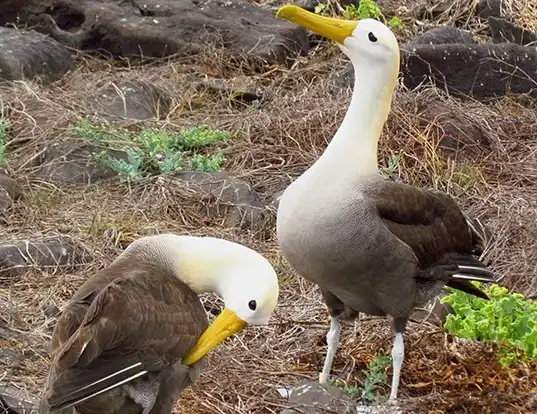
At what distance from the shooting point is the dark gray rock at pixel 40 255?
5.53 metres

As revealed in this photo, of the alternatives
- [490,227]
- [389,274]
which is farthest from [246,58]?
[389,274]

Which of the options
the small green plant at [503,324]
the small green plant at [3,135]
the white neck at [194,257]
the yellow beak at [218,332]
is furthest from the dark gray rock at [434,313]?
the small green plant at [3,135]

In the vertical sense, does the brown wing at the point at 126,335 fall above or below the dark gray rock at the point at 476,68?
above

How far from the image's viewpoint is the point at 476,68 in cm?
823

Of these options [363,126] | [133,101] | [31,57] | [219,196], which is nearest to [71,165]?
[219,196]

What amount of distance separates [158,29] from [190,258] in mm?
5466

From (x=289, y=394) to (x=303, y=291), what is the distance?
1.27 meters

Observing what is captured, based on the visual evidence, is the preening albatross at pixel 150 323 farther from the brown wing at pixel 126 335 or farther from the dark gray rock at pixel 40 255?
the dark gray rock at pixel 40 255

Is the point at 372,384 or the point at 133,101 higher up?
the point at 372,384

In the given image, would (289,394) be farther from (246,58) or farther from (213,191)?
(246,58)

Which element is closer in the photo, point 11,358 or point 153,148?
point 11,358

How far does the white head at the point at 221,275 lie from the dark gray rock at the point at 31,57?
4.15 meters

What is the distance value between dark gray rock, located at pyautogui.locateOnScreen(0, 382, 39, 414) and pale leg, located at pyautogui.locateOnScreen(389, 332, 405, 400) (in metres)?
1.27

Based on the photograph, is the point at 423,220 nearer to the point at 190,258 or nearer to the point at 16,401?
the point at 190,258
